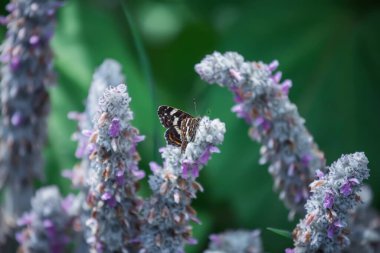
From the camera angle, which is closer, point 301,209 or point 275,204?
point 301,209

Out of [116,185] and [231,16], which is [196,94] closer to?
[231,16]

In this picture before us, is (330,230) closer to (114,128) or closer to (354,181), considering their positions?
(354,181)

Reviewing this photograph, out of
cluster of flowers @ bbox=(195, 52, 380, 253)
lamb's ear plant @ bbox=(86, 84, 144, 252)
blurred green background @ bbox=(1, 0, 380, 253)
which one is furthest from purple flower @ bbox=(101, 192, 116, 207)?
blurred green background @ bbox=(1, 0, 380, 253)

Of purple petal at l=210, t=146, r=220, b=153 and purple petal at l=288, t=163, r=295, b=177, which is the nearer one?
purple petal at l=210, t=146, r=220, b=153

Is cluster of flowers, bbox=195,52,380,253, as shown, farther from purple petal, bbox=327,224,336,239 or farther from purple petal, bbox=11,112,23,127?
purple petal, bbox=11,112,23,127

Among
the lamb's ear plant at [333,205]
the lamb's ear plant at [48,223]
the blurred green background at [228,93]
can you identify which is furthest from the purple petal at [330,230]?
the blurred green background at [228,93]

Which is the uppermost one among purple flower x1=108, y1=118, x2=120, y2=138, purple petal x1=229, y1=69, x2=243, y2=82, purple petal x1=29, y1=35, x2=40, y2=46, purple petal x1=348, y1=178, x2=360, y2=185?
purple petal x1=29, y1=35, x2=40, y2=46

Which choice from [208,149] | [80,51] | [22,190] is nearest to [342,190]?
[208,149]

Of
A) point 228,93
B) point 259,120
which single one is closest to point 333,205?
point 259,120
